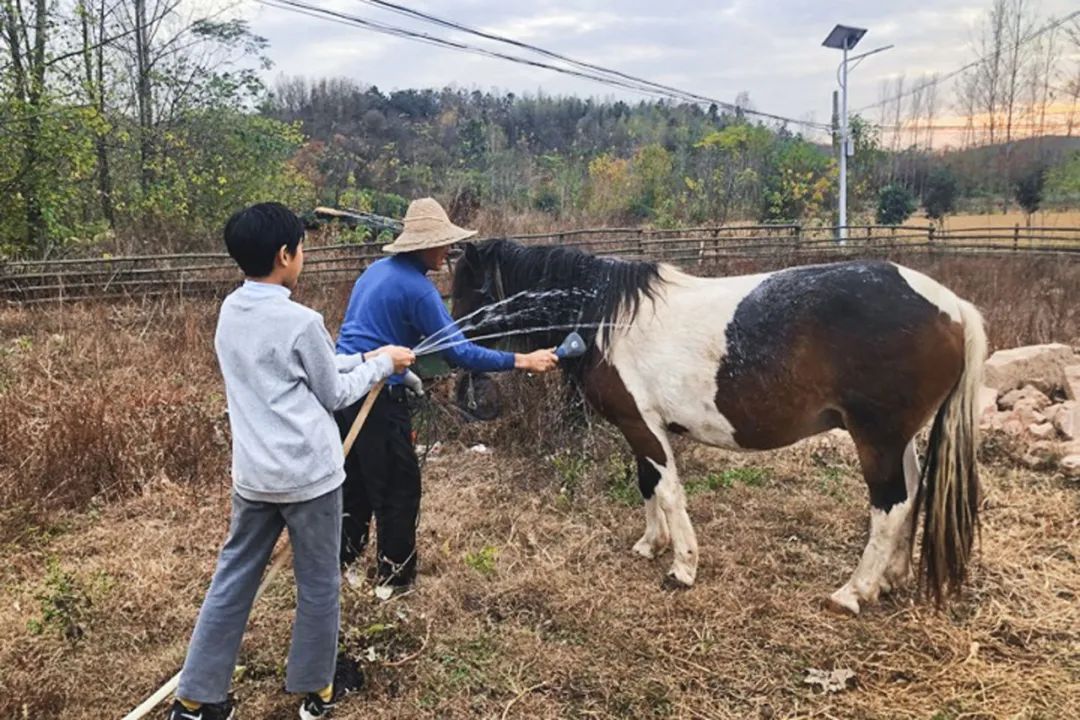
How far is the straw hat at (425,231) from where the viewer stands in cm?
302

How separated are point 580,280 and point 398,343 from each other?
1.01m

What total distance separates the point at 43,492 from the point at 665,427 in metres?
3.62

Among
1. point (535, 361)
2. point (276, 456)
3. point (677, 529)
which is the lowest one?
point (677, 529)

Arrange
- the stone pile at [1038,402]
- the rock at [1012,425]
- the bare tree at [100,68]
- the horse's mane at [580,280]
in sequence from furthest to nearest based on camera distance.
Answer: the bare tree at [100,68] < the rock at [1012,425] < the stone pile at [1038,402] < the horse's mane at [580,280]

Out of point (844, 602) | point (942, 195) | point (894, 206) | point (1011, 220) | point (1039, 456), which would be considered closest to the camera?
point (844, 602)

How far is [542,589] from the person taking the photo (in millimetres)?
3318

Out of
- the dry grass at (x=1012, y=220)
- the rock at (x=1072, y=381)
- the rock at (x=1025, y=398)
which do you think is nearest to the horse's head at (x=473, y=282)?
the rock at (x=1025, y=398)

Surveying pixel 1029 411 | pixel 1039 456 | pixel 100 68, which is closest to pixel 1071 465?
pixel 1039 456

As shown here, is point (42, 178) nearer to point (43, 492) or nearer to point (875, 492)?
point (43, 492)

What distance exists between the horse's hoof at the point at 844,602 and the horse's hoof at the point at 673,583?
63 centimetres

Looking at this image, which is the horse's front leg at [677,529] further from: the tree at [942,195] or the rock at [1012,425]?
the tree at [942,195]

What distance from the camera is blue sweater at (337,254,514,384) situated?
3.00m

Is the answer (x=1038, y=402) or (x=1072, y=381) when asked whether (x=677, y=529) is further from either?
(x=1072, y=381)

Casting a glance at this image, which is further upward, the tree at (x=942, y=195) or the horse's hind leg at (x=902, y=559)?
the tree at (x=942, y=195)
